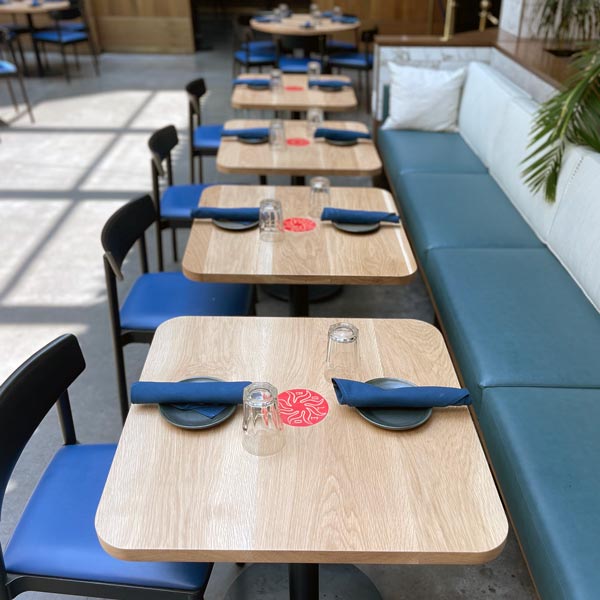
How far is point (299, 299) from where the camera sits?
2.48 m

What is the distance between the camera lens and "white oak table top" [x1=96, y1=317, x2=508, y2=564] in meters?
1.12

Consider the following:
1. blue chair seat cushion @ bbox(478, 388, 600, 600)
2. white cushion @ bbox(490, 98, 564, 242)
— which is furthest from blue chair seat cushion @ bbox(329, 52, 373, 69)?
blue chair seat cushion @ bbox(478, 388, 600, 600)

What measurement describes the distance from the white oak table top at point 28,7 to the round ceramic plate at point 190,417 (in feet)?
21.7

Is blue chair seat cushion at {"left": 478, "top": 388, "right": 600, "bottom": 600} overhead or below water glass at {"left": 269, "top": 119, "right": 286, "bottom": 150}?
below

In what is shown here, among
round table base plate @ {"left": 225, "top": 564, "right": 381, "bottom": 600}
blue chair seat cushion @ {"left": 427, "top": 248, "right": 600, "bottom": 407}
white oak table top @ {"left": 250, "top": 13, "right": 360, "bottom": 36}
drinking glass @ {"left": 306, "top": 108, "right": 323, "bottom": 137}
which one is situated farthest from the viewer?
white oak table top @ {"left": 250, "top": 13, "right": 360, "bottom": 36}

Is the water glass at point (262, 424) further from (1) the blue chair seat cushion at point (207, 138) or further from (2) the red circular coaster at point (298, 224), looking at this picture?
(1) the blue chair seat cushion at point (207, 138)

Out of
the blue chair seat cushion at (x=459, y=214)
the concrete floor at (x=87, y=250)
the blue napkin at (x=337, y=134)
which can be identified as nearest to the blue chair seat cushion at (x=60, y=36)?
the concrete floor at (x=87, y=250)

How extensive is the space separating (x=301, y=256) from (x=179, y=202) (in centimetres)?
123

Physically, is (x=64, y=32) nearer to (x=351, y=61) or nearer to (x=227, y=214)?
(x=351, y=61)

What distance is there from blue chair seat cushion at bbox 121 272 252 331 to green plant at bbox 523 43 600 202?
1363 mm

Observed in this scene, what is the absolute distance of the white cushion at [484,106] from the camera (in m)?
3.49

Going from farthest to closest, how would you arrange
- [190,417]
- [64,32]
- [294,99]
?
[64,32], [294,99], [190,417]

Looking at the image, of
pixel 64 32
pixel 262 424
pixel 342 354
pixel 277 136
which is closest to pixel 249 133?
pixel 277 136

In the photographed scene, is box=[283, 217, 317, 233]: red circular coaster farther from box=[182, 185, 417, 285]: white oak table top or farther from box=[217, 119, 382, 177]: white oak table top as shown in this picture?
box=[217, 119, 382, 177]: white oak table top
